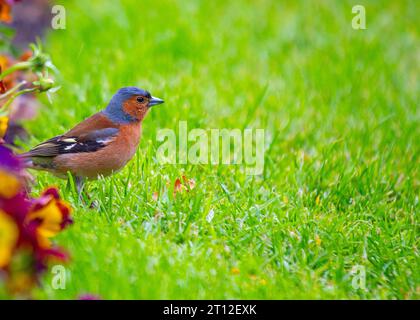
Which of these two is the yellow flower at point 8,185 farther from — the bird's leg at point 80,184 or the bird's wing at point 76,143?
the bird's wing at point 76,143

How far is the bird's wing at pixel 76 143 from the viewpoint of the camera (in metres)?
4.52

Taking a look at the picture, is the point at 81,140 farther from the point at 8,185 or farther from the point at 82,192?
the point at 8,185

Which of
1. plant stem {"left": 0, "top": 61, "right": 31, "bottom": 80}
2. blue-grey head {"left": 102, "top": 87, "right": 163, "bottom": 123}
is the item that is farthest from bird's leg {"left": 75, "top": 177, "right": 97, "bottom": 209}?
plant stem {"left": 0, "top": 61, "right": 31, "bottom": 80}

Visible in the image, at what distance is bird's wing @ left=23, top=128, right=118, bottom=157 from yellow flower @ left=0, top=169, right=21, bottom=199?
59.1 inches

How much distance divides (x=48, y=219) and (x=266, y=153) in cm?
256

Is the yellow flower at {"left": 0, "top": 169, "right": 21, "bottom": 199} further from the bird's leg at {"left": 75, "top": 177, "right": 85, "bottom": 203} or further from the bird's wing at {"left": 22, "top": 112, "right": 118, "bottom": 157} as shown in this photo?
the bird's wing at {"left": 22, "top": 112, "right": 118, "bottom": 157}

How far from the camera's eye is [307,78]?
756cm

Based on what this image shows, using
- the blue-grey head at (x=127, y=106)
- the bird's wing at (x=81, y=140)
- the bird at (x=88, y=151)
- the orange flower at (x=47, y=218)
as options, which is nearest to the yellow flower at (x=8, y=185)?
the orange flower at (x=47, y=218)

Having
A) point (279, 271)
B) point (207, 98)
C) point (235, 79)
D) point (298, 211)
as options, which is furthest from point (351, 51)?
point (279, 271)

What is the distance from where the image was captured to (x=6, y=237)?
2957mm

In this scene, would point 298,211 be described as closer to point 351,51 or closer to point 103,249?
point 103,249

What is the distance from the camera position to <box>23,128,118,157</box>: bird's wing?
4520mm

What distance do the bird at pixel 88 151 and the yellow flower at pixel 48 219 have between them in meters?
1.10

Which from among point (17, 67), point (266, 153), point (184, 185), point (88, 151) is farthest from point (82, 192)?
point (266, 153)
